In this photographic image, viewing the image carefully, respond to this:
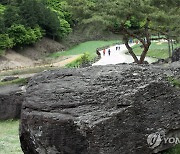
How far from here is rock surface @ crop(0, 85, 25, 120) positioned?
19609 mm

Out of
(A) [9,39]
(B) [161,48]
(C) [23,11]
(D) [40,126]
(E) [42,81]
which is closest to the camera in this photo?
(D) [40,126]

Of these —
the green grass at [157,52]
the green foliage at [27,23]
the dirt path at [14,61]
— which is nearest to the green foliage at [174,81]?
the green grass at [157,52]

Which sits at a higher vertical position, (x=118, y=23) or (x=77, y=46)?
(x=118, y=23)

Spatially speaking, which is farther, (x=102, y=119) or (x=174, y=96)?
(x=174, y=96)

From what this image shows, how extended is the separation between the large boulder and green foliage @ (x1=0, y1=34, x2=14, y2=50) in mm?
57260

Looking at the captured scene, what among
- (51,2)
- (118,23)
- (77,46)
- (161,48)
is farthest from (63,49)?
(118,23)

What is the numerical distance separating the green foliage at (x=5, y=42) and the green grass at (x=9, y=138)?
46776 millimetres

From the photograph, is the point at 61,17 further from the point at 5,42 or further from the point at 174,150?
the point at 174,150

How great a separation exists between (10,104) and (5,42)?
153ft

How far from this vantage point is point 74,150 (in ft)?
26.1

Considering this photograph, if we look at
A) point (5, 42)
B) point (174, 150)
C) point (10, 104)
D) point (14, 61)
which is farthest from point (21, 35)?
point (174, 150)

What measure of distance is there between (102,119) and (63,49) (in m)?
70.4

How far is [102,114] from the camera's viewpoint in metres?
7.81

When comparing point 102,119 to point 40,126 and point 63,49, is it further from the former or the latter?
point 63,49
